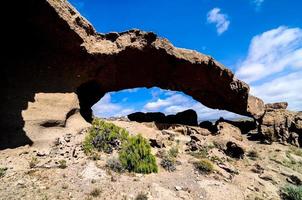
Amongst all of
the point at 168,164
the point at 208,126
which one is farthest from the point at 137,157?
Result: the point at 208,126

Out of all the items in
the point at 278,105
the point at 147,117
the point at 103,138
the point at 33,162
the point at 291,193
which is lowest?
the point at 291,193

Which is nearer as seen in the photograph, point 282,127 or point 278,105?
point 282,127

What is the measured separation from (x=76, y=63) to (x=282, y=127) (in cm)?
1652

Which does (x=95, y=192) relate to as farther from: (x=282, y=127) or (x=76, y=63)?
(x=282, y=127)

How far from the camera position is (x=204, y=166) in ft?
49.0

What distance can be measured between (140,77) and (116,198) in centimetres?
1127

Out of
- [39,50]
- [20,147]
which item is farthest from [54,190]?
[39,50]

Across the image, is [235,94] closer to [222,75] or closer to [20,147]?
[222,75]

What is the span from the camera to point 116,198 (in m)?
10.8

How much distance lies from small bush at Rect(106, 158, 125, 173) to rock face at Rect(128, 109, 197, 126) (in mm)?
10717

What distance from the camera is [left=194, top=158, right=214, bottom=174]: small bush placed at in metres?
14.8

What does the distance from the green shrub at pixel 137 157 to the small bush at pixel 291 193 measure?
5.99 metres

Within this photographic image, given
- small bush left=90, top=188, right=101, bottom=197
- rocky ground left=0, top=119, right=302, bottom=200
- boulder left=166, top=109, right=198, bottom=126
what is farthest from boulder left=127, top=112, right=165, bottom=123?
small bush left=90, top=188, right=101, bottom=197

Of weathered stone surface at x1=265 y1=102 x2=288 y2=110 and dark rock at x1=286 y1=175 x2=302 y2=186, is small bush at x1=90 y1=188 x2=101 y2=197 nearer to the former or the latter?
dark rock at x1=286 y1=175 x2=302 y2=186
